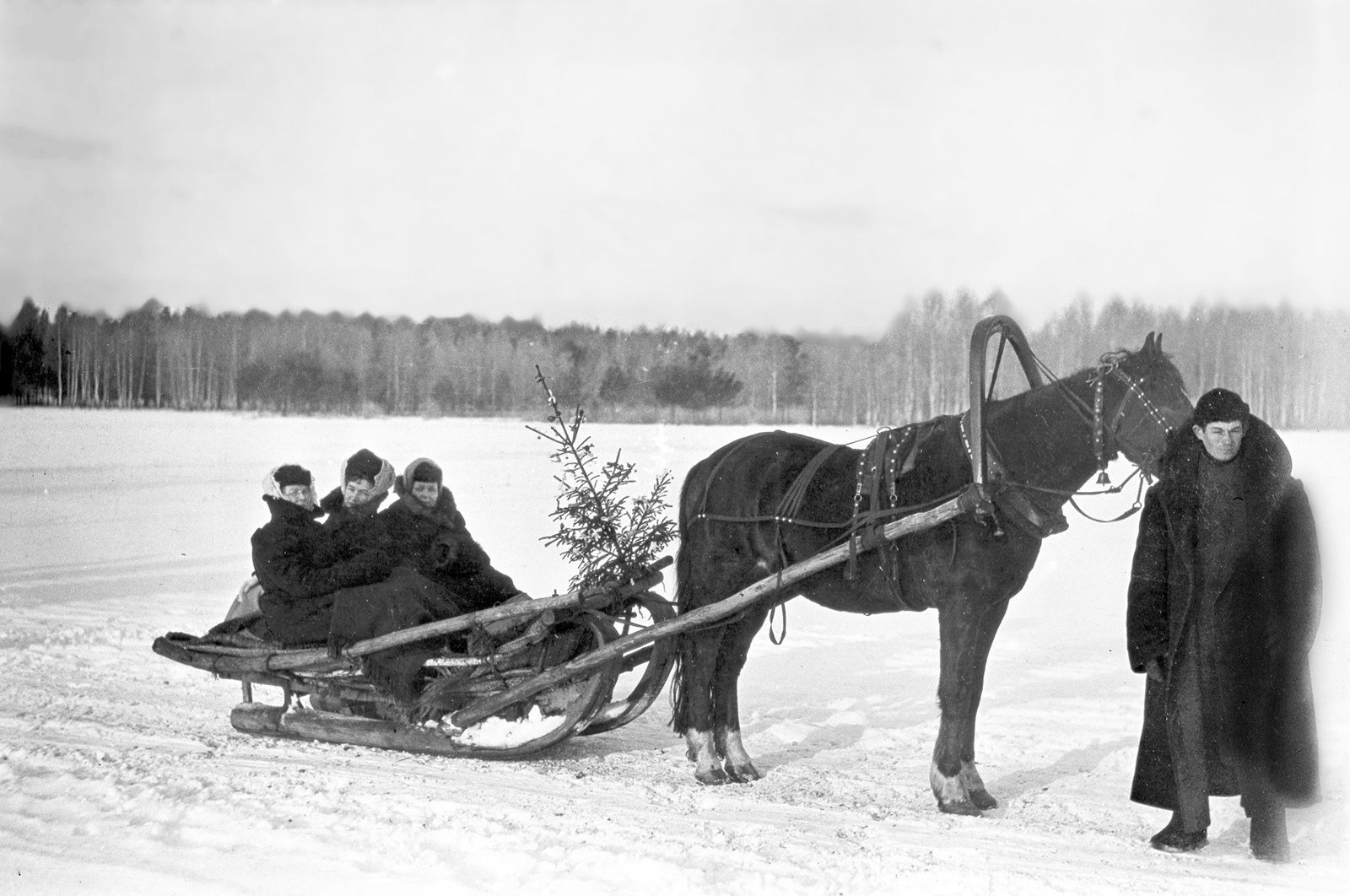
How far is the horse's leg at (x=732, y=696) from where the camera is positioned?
20.8 ft

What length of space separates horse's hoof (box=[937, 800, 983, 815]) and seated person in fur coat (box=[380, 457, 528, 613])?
2.67 metres

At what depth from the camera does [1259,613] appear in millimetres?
4797

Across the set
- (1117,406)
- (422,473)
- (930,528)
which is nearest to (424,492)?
(422,473)

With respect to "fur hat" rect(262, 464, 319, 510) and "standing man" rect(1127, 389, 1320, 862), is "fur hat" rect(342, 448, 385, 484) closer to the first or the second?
"fur hat" rect(262, 464, 319, 510)

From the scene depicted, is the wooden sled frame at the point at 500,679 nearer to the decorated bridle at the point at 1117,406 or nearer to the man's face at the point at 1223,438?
the decorated bridle at the point at 1117,406

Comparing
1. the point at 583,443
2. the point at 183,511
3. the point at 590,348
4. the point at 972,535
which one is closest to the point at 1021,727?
the point at 972,535

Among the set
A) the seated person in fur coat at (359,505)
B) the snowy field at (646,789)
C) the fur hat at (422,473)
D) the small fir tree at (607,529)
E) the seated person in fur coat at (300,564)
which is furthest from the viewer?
the fur hat at (422,473)

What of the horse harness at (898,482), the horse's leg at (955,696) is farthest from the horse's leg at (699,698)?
the horse's leg at (955,696)

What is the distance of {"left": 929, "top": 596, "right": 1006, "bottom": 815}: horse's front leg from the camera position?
18.3 ft

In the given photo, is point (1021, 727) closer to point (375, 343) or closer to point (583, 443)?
point (583, 443)

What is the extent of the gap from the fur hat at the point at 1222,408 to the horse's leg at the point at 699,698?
2.79 metres

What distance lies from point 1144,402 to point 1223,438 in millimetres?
727

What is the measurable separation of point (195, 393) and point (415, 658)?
711 inches

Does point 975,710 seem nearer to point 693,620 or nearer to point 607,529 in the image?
point 693,620
